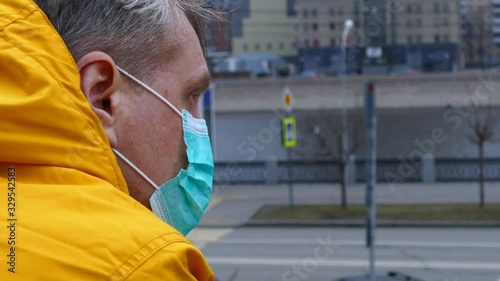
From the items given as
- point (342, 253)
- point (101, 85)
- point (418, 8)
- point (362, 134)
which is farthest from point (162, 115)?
point (418, 8)

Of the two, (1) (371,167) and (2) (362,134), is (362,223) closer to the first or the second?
(2) (362,134)

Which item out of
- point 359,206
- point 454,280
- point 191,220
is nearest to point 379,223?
point 359,206

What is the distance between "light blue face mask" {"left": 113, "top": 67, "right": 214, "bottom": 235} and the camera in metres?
1.70

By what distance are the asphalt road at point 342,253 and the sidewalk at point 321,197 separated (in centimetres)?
35

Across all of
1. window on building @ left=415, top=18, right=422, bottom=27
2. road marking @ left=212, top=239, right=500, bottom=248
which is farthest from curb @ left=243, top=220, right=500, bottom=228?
window on building @ left=415, top=18, right=422, bottom=27

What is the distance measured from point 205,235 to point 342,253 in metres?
4.19

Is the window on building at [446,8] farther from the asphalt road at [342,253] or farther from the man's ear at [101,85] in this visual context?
the man's ear at [101,85]

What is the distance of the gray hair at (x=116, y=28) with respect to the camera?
151 cm

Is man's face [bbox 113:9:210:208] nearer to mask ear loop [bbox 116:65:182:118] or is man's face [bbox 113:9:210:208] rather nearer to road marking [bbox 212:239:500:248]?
mask ear loop [bbox 116:65:182:118]

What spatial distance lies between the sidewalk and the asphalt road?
1.16ft

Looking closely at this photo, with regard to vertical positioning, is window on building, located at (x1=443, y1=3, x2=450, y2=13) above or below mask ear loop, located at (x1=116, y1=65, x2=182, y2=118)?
below

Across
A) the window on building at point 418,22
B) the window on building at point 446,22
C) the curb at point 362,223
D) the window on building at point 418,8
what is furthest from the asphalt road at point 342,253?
the window on building at point 446,22

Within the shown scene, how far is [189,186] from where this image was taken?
70.6 inches

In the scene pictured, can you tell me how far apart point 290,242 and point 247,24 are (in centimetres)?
2624
